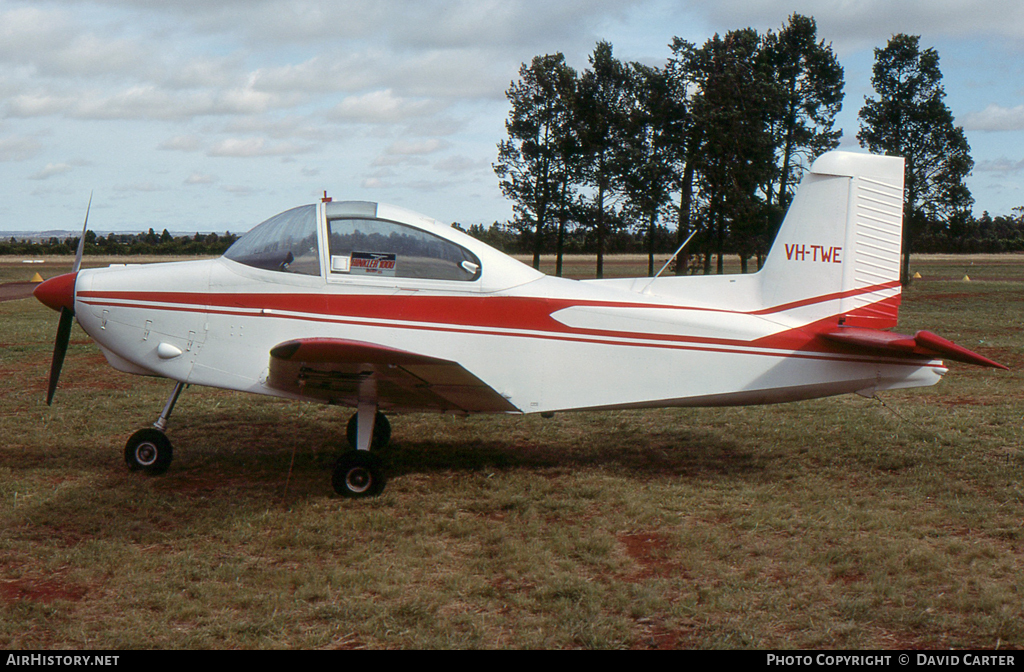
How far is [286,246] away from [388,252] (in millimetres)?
856

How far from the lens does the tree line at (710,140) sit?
105 feet

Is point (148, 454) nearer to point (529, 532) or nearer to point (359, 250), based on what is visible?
point (359, 250)

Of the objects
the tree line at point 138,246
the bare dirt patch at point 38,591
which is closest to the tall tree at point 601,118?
the bare dirt patch at point 38,591

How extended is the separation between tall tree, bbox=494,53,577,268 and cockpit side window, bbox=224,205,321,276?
30.5 meters

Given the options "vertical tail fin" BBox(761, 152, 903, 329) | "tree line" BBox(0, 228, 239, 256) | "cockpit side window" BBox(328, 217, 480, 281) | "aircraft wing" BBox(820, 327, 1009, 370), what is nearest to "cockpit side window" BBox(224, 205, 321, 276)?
"cockpit side window" BBox(328, 217, 480, 281)

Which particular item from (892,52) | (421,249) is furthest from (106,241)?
(421,249)

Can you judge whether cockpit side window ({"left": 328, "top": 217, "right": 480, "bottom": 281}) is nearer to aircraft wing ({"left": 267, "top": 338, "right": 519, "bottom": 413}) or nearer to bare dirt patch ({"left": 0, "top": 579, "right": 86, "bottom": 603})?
aircraft wing ({"left": 267, "top": 338, "right": 519, "bottom": 413})

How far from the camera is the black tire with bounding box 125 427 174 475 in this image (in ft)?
22.1

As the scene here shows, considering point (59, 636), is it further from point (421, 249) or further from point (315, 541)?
point (421, 249)

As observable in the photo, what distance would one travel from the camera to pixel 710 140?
32125 mm

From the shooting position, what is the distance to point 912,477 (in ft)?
22.0

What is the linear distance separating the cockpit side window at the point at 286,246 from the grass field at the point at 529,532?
1903 mm

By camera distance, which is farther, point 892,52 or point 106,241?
point 106,241
